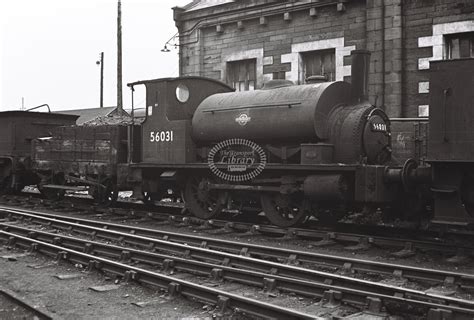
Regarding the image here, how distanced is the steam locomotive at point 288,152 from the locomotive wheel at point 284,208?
2 centimetres

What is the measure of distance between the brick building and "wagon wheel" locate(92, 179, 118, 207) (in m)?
5.71

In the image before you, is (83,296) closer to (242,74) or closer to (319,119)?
(319,119)

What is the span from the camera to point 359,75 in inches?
400

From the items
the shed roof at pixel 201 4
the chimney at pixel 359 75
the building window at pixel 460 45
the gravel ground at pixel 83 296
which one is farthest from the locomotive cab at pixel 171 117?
the shed roof at pixel 201 4

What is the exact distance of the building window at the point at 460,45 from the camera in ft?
41.8

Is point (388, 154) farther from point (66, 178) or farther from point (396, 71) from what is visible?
point (66, 178)

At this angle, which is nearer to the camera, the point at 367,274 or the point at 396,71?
the point at 367,274

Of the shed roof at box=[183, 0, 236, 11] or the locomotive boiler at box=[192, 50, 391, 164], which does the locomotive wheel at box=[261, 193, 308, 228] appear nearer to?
the locomotive boiler at box=[192, 50, 391, 164]

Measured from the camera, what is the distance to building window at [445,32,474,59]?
12750mm

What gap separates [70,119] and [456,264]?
14582 millimetres

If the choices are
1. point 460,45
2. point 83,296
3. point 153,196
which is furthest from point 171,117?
point 460,45

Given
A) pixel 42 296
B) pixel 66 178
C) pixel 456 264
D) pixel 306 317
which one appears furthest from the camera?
pixel 66 178

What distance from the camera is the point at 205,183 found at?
11320 millimetres

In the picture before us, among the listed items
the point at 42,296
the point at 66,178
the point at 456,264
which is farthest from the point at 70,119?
the point at 456,264
